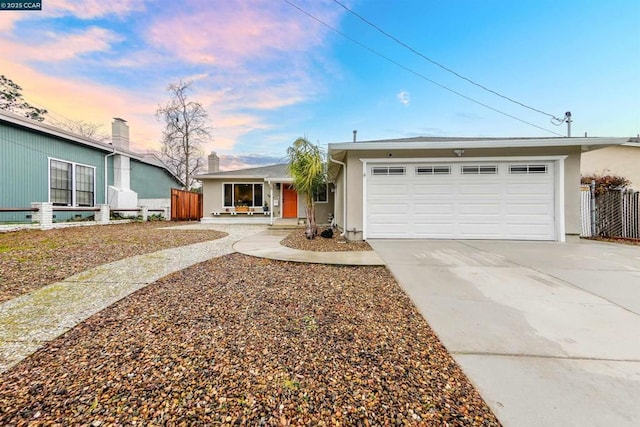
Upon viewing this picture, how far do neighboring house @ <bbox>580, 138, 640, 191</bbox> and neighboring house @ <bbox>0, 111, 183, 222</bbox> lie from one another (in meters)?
23.5

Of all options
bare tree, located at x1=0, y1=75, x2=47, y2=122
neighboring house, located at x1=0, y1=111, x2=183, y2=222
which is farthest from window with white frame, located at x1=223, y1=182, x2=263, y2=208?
bare tree, located at x1=0, y1=75, x2=47, y2=122

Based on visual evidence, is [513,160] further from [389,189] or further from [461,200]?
[389,189]

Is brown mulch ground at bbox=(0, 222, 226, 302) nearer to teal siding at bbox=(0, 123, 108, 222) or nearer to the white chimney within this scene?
teal siding at bbox=(0, 123, 108, 222)

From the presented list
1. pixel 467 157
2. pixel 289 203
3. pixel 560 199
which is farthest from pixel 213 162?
pixel 560 199

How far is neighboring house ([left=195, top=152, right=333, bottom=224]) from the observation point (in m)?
15.0

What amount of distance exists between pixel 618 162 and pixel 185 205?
74.7 feet

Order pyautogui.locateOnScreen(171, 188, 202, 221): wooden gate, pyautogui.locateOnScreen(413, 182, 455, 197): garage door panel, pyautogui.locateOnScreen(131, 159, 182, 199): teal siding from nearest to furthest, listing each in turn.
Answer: pyautogui.locateOnScreen(413, 182, 455, 197): garage door panel → pyautogui.locateOnScreen(171, 188, 202, 221): wooden gate → pyautogui.locateOnScreen(131, 159, 182, 199): teal siding

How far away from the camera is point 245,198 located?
15.6 metres

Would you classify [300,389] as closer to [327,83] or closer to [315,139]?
[315,139]

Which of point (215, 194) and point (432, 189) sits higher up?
point (215, 194)

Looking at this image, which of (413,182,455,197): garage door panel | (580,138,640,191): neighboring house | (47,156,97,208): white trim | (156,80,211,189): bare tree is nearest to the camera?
(413,182,455,197): garage door panel

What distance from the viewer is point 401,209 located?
7.72 metres

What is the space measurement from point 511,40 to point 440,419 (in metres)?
14.0

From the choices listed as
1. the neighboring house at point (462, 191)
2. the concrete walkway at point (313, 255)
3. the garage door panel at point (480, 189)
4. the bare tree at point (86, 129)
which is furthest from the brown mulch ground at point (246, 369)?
the bare tree at point (86, 129)
